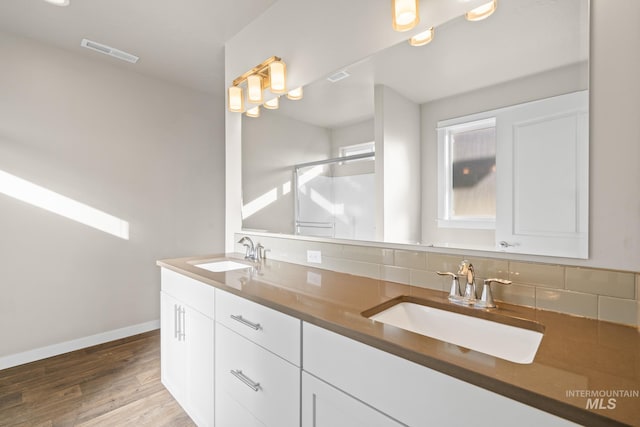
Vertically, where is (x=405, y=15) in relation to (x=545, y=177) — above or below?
above

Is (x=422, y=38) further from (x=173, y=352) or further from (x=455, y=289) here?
(x=173, y=352)

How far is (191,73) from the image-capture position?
3021 mm

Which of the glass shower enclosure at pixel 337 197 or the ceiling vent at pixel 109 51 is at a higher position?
the ceiling vent at pixel 109 51

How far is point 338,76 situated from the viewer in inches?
66.6

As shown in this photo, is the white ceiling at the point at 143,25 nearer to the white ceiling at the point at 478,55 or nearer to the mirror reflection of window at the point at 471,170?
the white ceiling at the point at 478,55

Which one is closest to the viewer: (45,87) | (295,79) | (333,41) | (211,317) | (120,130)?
(211,317)

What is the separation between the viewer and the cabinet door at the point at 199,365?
1530 millimetres

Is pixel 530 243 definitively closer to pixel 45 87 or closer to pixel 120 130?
pixel 120 130

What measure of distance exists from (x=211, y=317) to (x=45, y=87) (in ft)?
8.40

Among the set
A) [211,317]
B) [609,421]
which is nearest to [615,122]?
[609,421]

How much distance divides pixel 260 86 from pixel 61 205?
2053 mm

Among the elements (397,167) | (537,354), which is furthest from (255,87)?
(537,354)

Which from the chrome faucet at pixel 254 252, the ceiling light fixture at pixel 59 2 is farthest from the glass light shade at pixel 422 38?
the ceiling light fixture at pixel 59 2

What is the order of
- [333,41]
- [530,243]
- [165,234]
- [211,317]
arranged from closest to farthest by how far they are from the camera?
[530,243] < [211,317] < [333,41] < [165,234]
